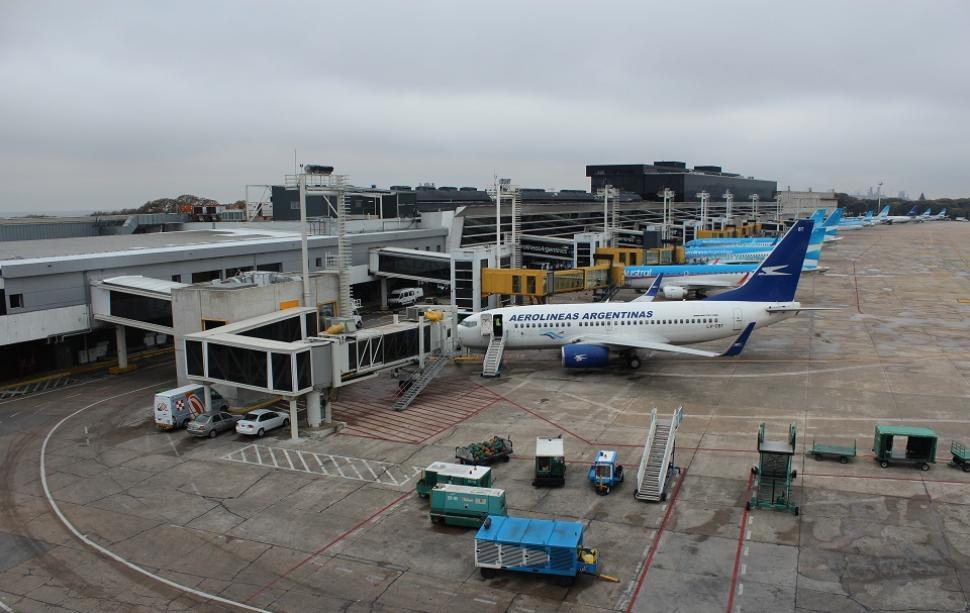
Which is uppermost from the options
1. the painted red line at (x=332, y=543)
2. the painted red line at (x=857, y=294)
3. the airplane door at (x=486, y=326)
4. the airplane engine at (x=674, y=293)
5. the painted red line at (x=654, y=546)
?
the airplane door at (x=486, y=326)

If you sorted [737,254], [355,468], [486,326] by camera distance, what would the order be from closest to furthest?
[355,468] → [486,326] → [737,254]

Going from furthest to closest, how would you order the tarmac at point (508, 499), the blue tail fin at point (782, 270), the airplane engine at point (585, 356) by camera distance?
the blue tail fin at point (782, 270) → the airplane engine at point (585, 356) → the tarmac at point (508, 499)

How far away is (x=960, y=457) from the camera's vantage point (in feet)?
104

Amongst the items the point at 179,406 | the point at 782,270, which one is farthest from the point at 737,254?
the point at 179,406

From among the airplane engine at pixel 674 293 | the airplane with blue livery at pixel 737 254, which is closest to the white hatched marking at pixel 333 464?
the airplane engine at pixel 674 293

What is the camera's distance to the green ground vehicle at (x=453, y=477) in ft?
94.6

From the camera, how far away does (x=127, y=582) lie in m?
24.2

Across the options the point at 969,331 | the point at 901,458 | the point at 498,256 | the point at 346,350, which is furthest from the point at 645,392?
the point at 969,331

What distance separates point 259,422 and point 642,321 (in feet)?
89.9

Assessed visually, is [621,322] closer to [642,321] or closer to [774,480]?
[642,321]

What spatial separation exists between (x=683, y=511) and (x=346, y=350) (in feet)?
70.6

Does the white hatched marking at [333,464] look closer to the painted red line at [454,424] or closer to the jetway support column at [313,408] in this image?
the jetway support column at [313,408]

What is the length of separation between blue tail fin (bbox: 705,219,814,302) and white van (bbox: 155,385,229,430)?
3741 cm

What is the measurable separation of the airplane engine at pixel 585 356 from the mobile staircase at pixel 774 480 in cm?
2148
